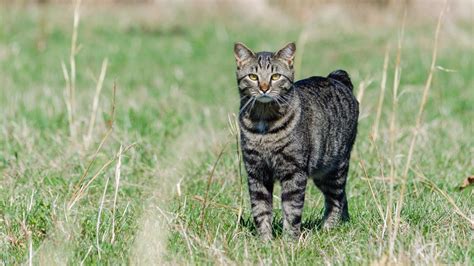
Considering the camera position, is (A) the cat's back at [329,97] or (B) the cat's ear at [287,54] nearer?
(B) the cat's ear at [287,54]

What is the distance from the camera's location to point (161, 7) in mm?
17125

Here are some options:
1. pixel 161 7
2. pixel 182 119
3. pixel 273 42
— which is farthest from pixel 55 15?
pixel 182 119

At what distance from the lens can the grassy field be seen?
13.5ft

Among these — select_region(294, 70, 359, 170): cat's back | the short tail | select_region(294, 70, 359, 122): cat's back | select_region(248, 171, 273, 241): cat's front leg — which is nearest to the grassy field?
select_region(248, 171, 273, 241): cat's front leg

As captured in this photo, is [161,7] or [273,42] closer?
[273,42]

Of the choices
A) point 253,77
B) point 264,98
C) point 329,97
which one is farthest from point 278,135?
point 329,97

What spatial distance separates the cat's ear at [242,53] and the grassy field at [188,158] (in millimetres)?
426

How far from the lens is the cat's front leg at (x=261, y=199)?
4637 mm

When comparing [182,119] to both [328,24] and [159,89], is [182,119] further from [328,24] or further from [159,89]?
[328,24]

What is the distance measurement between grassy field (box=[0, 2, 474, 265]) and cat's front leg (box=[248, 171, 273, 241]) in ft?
0.26

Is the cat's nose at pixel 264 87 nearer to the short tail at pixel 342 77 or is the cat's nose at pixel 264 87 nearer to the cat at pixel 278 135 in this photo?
the cat at pixel 278 135

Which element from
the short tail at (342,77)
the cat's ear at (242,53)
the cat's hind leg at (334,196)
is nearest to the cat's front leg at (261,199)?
the cat's hind leg at (334,196)

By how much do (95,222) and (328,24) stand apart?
10.7 m

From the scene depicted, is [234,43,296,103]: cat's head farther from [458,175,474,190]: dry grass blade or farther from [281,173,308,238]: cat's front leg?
[458,175,474,190]: dry grass blade
